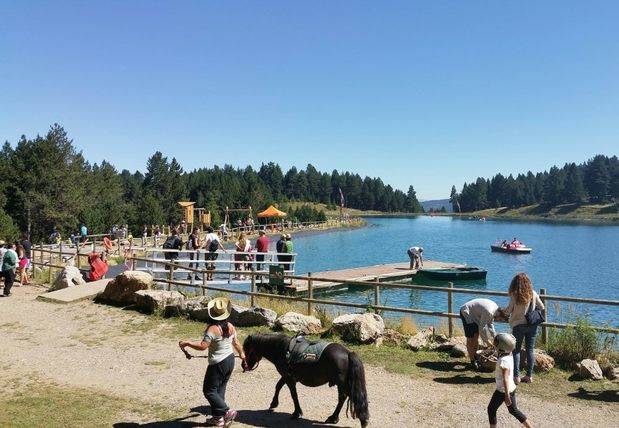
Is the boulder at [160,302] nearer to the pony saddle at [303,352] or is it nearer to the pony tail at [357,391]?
the pony saddle at [303,352]

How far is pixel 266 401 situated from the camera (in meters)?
7.64

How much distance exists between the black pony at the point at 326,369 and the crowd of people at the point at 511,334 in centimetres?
167

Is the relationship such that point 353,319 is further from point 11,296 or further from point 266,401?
point 11,296

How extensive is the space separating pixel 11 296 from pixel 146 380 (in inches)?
416

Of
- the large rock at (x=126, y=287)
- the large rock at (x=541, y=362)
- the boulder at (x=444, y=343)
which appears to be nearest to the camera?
the large rock at (x=541, y=362)

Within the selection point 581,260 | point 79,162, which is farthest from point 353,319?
point 79,162

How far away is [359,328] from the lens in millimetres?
10922

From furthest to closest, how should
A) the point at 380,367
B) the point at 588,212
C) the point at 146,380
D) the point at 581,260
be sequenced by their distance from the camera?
the point at 588,212, the point at 581,260, the point at 380,367, the point at 146,380

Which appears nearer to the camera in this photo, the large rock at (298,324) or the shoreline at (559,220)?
the large rock at (298,324)

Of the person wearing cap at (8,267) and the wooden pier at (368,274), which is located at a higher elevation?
the person wearing cap at (8,267)

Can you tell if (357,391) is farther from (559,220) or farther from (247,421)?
(559,220)

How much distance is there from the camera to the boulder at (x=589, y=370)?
8672 mm

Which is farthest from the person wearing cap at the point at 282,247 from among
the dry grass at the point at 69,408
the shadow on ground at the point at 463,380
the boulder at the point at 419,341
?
the dry grass at the point at 69,408

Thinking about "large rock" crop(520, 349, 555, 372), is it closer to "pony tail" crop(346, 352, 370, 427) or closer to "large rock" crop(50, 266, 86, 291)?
"pony tail" crop(346, 352, 370, 427)
